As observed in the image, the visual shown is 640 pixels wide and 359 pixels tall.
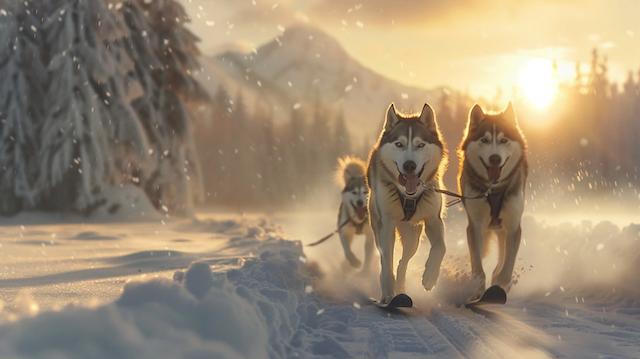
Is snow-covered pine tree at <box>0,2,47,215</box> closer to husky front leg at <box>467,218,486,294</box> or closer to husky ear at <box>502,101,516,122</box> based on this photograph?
husky front leg at <box>467,218,486,294</box>

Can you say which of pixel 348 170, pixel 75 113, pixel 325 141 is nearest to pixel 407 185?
Result: pixel 348 170

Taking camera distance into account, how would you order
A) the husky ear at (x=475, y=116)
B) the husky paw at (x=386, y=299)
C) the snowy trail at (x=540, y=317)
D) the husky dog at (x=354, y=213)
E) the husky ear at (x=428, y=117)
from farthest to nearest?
the husky dog at (x=354, y=213), the husky ear at (x=475, y=116), the husky ear at (x=428, y=117), the husky paw at (x=386, y=299), the snowy trail at (x=540, y=317)

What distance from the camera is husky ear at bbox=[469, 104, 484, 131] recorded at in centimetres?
509

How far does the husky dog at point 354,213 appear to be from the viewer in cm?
718

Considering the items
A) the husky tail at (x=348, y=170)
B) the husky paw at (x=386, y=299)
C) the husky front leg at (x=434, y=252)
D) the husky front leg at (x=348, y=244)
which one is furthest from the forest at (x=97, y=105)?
the husky paw at (x=386, y=299)

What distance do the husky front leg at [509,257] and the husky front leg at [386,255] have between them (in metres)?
1.20

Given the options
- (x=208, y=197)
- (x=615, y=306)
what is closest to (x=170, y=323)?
(x=615, y=306)

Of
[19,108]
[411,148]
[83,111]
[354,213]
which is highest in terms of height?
[19,108]

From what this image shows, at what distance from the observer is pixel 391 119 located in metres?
4.95

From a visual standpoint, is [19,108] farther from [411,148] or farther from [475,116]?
[475,116]

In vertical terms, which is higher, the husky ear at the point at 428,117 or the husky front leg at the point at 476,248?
the husky ear at the point at 428,117

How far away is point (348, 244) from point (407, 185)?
10.3ft

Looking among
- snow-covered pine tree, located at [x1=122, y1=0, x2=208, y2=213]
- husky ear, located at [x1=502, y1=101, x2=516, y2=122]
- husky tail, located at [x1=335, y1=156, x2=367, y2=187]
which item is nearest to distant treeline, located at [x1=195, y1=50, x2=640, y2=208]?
snow-covered pine tree, located at [x1=122, y1=0, x2=208, y2=213]

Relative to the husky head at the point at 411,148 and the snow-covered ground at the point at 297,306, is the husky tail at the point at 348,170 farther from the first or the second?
the husky head at the point at 411,148
